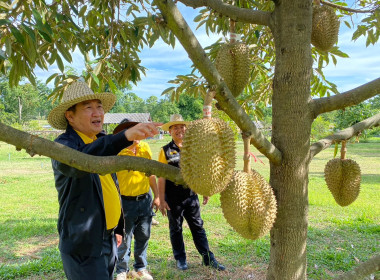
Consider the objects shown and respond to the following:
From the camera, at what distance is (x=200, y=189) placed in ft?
3.48

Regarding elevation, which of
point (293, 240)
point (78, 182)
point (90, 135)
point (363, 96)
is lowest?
point (293, 240)

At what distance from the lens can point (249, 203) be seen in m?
1.20

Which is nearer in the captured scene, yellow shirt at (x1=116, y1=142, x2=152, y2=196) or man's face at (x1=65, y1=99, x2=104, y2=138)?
man's face at (x1=65, y1=99, x2=104, y2=138)

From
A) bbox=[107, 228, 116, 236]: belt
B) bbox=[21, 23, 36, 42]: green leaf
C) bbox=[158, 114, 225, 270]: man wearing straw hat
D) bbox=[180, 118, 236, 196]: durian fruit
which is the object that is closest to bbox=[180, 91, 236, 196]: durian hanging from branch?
bbox=[180, 118, 236, 196]: durian fruit

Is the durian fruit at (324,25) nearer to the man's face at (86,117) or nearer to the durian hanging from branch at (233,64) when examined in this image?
the durian hanging from branch at (233,64)

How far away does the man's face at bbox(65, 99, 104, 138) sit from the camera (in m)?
1.84

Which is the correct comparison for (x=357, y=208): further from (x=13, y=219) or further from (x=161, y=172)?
(x=13, y=219)

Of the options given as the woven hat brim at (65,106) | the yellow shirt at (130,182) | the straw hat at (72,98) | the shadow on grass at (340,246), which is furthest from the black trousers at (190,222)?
the straw hat at (72,98)

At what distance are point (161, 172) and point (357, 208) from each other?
5.45 metres

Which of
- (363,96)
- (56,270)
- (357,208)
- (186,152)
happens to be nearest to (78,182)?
(186,152)

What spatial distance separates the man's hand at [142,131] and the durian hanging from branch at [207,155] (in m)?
0.17

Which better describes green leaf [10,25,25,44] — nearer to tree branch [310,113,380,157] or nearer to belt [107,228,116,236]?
belt [107,228,116,236]

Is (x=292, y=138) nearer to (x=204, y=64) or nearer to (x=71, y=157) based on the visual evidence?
(x=204, y=64)

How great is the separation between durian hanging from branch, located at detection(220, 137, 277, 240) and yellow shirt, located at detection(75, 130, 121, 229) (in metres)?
0.92
